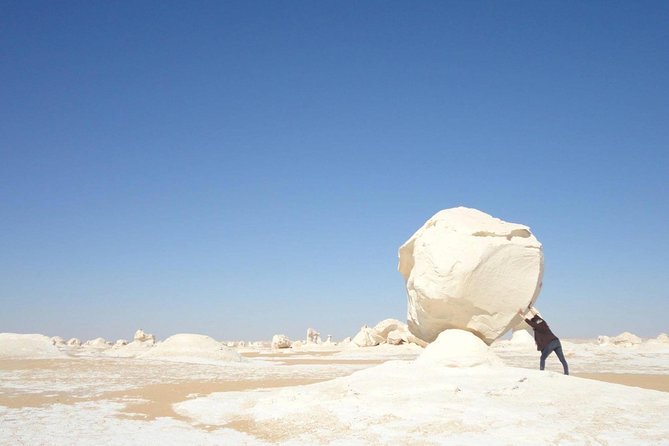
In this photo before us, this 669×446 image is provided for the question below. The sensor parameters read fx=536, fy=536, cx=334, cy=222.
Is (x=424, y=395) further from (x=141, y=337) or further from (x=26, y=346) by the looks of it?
(x=141, y=337)

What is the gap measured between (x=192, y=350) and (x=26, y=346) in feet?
26.0

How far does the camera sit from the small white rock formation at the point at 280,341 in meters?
44.9

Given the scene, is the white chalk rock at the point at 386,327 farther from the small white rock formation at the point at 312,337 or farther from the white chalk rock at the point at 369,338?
the small white rock formation at the point at 312,337

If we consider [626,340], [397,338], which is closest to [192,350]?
[397,338]

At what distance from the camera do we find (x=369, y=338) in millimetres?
38688

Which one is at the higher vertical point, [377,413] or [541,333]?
[541,333]

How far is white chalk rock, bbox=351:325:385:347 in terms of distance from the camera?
38.5 m

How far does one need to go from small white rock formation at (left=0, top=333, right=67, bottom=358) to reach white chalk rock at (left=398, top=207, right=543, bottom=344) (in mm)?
20225

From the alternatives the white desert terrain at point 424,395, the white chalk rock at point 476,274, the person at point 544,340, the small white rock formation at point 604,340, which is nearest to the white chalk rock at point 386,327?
the small white rock formation at point 604,340

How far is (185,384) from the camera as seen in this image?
13656mm

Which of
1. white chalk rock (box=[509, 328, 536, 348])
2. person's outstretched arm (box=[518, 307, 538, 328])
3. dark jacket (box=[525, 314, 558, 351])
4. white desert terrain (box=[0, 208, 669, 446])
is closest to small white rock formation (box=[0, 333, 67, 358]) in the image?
white desert terrain (box=[0, 208, 669, 446])

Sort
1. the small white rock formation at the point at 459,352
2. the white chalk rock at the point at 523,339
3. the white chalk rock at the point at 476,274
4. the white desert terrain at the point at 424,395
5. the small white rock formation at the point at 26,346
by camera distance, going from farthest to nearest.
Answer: the white chalk rock at the point at 523,339 < the small white rock formation at the point at 26,346 < the white chalk rock at the point at 476,274 < the small white rock formation at the point at 459,352 < the white desert terrain at the point at 424,395

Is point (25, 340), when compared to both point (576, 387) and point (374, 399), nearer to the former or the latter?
point (374, 399)

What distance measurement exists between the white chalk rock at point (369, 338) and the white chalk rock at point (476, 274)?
25668 mm
